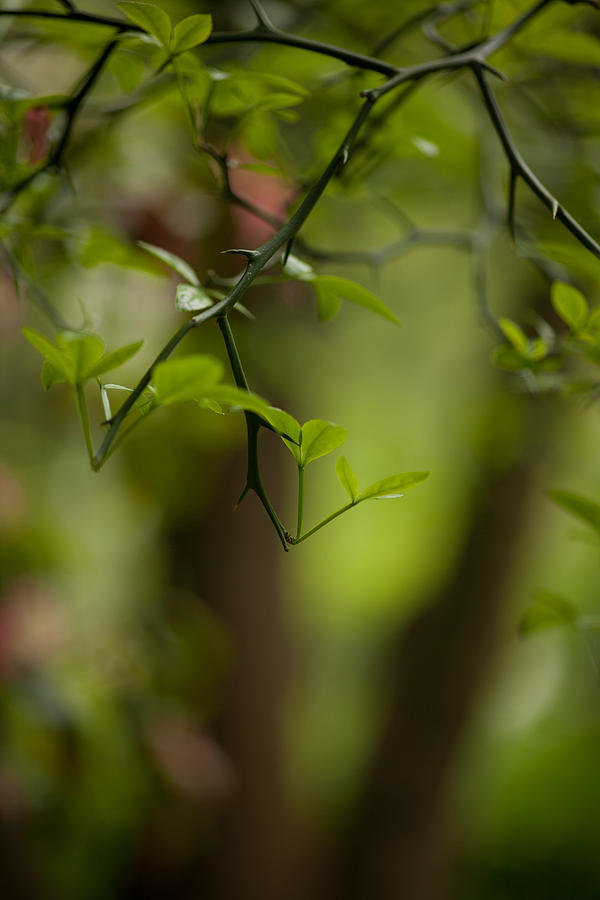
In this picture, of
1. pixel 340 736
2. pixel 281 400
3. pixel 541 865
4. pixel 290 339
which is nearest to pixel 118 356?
pixel 290 339

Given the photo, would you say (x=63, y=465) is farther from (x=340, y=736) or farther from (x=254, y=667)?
(x=340, y=736)

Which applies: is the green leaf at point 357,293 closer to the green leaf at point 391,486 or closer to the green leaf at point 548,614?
the green leaf at point 391,486

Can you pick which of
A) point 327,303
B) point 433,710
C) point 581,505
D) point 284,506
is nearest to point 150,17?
point 327,303

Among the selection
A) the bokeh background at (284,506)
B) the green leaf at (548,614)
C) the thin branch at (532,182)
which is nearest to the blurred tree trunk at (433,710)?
the bokeh background at (284,506)

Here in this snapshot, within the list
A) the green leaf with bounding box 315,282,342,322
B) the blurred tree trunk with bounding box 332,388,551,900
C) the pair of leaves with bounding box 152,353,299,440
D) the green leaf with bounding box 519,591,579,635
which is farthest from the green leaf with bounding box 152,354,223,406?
the blurred tree trunk with bounding box 332,388,551,900

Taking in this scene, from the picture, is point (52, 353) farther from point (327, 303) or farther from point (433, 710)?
point (433, 710)

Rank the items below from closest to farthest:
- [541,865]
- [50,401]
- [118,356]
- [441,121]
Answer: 1. [118,356]
2. [441,121]
3. [50,401]
4. [541,865]
